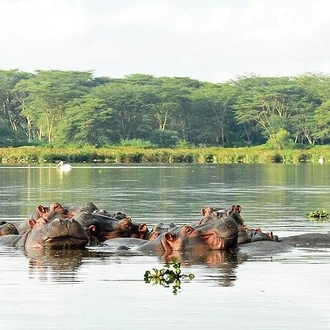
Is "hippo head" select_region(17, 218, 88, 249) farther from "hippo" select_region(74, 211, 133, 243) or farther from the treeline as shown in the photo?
the treeline

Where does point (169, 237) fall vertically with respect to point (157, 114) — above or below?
below

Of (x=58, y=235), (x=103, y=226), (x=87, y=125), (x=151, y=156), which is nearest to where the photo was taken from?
(x=58, y=235)

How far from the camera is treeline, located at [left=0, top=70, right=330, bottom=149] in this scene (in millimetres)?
97500

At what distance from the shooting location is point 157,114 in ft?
340

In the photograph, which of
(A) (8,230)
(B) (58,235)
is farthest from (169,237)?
(A) (8,230)

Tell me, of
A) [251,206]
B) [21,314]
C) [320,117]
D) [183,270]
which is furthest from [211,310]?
[320,117]

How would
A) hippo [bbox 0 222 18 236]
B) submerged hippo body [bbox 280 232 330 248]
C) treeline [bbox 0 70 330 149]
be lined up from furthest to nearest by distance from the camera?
treeline [bbox 0 70 330 149] < hippo [bbox 0 222 18 236] < submerged hippo body [bbox 280 232 330 248]

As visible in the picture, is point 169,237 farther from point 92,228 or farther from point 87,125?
point 87,125

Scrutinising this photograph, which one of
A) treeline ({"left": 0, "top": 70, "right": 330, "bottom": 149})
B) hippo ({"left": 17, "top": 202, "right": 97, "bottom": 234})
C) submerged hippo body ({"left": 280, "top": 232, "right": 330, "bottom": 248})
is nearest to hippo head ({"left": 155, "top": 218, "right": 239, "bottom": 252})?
submerged hippo body ({"left": 280, "top": 232, "right": 330, "bottom": 248})

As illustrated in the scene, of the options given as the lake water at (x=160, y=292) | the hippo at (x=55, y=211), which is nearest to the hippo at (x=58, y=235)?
the lake water at (x=160, y=292)

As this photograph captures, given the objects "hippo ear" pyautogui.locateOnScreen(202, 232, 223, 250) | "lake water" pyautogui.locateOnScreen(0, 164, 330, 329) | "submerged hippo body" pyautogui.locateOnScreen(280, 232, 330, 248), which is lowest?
"lake water" pyautogui.locateOnScreen(0, 164, 330, 329)

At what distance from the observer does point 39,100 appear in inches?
3964

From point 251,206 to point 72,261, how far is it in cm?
1258

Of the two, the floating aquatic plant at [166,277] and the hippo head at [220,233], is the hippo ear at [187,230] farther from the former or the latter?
the floating aquatic plant at [166,277]
